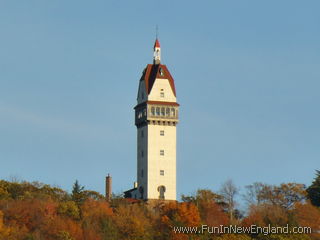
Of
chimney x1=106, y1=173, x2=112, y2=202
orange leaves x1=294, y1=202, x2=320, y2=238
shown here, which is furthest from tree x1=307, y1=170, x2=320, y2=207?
chimney x1=106, y1=173, x2=112, y2=202

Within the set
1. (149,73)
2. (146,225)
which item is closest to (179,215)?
(146,225)

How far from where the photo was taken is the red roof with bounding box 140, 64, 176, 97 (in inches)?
5502

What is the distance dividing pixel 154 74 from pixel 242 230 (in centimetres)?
2933

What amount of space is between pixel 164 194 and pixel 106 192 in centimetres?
895

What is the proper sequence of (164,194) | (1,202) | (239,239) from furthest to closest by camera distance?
(164,194) < (1,202) < (239,239)

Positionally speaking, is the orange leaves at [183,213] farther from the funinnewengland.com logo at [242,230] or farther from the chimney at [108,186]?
the chimney at [108,186]

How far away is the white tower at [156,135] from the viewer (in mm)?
136875

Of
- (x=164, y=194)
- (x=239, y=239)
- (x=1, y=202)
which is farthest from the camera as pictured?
(x=164, y=194)

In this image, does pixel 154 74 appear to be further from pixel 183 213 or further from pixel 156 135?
pixel 183 213

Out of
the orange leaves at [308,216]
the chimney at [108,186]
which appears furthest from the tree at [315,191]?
the chimney at [108,186]

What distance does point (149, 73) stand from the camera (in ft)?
463

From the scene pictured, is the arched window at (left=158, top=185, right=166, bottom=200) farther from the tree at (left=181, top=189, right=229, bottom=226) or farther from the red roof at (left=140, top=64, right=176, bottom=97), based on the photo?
the red roof at (left=140, top=64, right=176, bottom=97)

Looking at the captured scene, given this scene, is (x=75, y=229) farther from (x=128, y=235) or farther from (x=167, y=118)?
(x=167, y=118)

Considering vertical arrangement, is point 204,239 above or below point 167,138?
below
